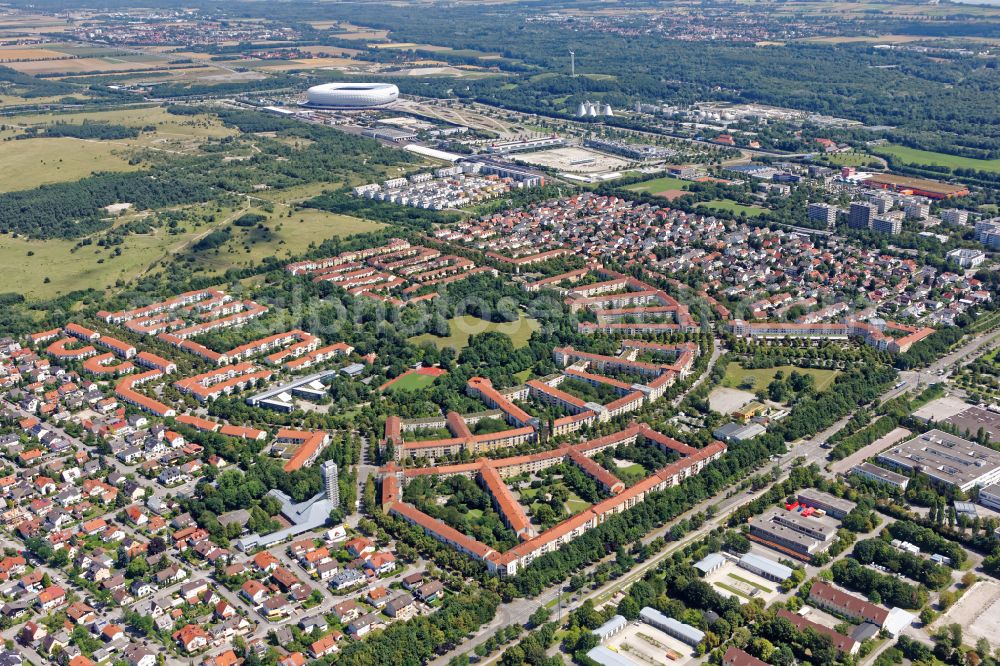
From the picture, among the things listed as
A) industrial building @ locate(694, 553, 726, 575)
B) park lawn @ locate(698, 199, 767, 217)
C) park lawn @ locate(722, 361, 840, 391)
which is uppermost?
park lawn @ locate(698, 199, 767, 217)

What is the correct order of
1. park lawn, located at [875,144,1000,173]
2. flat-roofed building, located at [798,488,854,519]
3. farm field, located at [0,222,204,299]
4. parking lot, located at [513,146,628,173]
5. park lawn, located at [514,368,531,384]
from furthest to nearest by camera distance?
1. parking lot, located at [513,146,628,173]
2. park lawn, located at [875,144,1000,173]
3. farm field, located at [0,222,204,299]
4. park lawn, located at [514,368,531,384]
5. flat-roofed building, located at [798,488,854,519]

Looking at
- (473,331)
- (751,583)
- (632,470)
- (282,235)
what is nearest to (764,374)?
(632,470)

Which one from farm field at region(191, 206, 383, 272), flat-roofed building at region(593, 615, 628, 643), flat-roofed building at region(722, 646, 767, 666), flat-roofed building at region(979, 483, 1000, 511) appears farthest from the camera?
farm field at region(191, 206, 383, 272)

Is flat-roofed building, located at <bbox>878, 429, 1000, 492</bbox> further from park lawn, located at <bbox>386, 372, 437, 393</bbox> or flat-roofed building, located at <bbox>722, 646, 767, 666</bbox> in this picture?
park lawn, located at <bbox>386, 372, 437, 393</bbox>

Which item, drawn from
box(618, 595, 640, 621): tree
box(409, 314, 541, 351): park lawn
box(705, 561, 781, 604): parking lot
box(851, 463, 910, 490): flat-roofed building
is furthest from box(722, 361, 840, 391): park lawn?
box(618, 595, 640, 621): tree

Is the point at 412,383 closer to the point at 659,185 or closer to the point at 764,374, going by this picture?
the point at 764,374

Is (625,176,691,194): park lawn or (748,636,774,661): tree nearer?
→ (748,636,774,661): tree

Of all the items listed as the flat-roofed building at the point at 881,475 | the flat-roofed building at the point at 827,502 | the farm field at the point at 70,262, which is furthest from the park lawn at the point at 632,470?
the farm field at the point at 70,262
